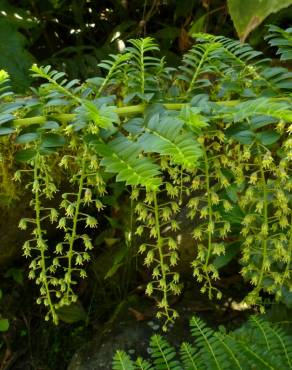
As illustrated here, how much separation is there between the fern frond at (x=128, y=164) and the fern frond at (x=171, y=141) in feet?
0.06

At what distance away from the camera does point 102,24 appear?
2299mm

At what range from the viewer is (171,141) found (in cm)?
73

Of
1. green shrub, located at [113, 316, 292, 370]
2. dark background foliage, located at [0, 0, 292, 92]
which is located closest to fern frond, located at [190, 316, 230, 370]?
green shrub, located at [113, 316, 292, 370]

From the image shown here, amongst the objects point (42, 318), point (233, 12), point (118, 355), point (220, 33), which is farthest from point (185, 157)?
point (42, 318)

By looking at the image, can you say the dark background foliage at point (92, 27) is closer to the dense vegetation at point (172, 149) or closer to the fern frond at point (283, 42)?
the dense vegetation at point (172, 149)

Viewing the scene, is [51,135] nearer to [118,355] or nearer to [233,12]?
[118,355]

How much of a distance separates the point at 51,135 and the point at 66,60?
1250 millimetres

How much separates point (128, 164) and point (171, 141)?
65 millimetres

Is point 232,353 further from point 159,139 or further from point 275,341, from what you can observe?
point 159,139

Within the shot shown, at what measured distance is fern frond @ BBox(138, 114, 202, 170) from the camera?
68 centimetres

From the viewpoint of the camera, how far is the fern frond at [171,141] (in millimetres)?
682

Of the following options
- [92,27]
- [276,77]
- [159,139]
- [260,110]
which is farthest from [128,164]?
[92,27]

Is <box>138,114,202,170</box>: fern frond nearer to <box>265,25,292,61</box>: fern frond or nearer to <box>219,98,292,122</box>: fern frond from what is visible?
<box>219,98,292,122</box>: fern frond

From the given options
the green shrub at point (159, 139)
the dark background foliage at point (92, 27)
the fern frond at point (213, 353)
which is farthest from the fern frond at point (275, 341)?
the dark background foliage at point (92, 27)
